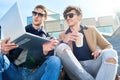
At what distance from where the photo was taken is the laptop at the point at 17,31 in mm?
2949

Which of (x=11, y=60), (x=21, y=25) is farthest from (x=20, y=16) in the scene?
(x=11, y=60)

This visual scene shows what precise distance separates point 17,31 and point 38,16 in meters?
0.75

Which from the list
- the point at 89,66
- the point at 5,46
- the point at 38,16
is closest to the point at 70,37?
the point at 89,66

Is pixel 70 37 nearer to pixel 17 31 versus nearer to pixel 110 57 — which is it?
pixel 110 57

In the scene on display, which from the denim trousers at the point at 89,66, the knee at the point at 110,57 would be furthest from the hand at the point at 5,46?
the knee at the point at 110,57

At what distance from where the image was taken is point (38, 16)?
367 cm

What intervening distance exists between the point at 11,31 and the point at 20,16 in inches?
8.4

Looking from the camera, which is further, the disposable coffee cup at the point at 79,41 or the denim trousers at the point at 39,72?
the disposable coffee cup at the point at 79,41

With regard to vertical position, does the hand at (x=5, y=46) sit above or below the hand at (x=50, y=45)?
above

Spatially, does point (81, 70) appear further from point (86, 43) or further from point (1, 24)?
point (1, 24)

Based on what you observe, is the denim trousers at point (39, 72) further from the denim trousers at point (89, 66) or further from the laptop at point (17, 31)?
the laptop at point (17, 31)

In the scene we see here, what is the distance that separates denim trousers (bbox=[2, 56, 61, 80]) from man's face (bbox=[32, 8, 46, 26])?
2.34ft

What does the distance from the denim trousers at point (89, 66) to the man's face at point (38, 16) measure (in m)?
0.62

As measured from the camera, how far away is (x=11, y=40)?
3004mm
